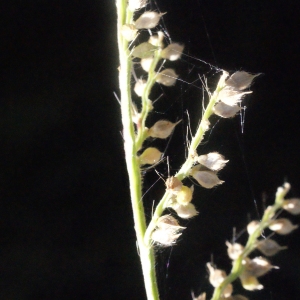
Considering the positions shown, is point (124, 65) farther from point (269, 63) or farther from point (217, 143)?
point (269, 63)

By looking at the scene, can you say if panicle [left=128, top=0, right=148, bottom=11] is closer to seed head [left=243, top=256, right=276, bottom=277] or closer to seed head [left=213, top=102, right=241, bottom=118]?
seed head [left=213, top=102, right=241, bottom=118]

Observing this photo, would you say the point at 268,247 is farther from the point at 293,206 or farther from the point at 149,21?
the point at 149,21

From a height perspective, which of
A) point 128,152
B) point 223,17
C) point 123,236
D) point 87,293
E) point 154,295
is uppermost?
point 223,17

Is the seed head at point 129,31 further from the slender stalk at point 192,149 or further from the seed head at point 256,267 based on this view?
the seed head at point 256,267

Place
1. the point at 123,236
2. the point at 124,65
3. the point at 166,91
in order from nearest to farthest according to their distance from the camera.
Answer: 1. the point at 124,65
2. the point at 166,91
3. the point at 123,236

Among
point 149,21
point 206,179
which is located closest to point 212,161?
point 206,179

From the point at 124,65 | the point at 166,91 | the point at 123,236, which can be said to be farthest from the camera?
the point at 123,236

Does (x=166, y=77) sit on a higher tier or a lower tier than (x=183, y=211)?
higher

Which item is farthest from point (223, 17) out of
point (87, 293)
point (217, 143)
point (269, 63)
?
point (87, 293)
